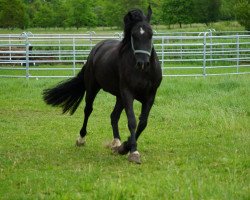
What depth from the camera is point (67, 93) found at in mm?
8953

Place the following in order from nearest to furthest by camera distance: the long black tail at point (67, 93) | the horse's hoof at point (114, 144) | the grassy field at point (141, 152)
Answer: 1. the grassy field at point (141, 152)
2. the horse's hoof at point (114, 144)
3. the long black tail at point (67, 93)

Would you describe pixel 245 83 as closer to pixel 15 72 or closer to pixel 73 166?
pixel 73 166

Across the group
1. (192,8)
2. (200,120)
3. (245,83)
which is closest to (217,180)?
(200,120)

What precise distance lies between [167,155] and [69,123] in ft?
12.5

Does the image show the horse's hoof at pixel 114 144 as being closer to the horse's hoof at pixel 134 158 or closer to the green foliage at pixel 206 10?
the horse's hoof at pixel 134 158

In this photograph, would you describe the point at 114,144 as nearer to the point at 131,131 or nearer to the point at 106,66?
the point at 131,131

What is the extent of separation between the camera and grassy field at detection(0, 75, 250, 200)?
5.15 metres

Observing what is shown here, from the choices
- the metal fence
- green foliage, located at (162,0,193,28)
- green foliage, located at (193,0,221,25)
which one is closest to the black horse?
the metal fence

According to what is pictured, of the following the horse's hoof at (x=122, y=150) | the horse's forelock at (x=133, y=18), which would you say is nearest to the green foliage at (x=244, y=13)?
the horse's forelock at (x=133, y=18)

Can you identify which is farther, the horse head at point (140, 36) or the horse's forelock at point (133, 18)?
the horse's forelock at point (133, 18)

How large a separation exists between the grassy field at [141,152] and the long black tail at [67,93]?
23.1 inches

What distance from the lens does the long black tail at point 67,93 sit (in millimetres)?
8922

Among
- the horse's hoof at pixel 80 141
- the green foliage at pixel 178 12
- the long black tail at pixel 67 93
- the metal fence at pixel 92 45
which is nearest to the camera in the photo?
the horse's hoof at pixel 80 141

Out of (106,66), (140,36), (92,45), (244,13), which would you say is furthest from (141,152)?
(244,13)
